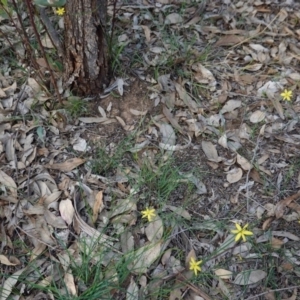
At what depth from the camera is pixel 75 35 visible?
2.08 meters

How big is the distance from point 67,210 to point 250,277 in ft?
2.50

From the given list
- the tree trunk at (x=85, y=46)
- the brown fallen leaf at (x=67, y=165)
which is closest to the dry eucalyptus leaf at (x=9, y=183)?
the brown fallen leaf at (x=67, y=165)

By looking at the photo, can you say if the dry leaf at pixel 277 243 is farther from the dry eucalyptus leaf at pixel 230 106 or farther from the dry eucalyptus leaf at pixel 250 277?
the dry eucalyptus leaf at pixel 230 106

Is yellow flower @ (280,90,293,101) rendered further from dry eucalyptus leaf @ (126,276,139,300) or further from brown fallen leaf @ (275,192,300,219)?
dry eucalyptus leaf @ (126,276,139,300)

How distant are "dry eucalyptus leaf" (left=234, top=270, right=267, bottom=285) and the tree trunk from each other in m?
1.05

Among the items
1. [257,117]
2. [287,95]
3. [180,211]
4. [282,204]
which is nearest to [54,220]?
[180,211]

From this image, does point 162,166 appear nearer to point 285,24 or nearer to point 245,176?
point 245,176

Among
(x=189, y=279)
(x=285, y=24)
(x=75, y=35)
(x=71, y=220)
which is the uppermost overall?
(x=75, y=35)

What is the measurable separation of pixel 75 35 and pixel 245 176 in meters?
0.95

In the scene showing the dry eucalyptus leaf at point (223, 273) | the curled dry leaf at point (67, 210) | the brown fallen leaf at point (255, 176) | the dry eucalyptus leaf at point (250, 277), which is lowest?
the dry eucalyptus leaf at point (250, 277)

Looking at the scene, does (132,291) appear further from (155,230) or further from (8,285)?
(8,285)

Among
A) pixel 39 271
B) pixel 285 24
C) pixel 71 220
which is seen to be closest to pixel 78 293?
pixel 39 271

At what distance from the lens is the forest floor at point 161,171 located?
1.87m

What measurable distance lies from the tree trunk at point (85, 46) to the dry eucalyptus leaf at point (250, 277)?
Answer: 105 cm
